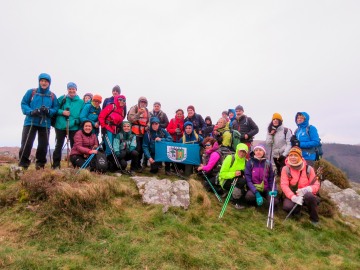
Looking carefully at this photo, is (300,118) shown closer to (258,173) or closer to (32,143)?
(258,173)

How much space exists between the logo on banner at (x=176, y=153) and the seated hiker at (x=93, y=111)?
2.96 m

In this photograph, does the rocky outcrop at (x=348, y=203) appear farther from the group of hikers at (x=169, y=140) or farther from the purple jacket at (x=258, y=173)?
the purple jacket at (x=258, y=173)

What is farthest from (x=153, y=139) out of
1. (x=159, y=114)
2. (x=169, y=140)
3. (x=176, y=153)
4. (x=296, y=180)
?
(x=296, y=180)

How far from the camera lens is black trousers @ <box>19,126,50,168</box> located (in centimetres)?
822

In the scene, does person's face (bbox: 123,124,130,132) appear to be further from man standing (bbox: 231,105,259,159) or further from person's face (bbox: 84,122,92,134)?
man standing (bbox: 231,105,259,159)

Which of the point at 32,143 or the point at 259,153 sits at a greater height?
the point at 32,143

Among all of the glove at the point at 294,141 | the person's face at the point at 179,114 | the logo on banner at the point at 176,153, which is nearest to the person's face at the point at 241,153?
the glove at the point at 294,141

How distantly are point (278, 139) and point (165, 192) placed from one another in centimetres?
491

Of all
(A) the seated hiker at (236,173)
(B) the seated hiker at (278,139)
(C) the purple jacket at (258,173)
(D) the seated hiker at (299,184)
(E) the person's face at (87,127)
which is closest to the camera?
(D) the seated hiker at (299,184)

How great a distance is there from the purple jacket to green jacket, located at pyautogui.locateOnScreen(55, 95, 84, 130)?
20.3 ft

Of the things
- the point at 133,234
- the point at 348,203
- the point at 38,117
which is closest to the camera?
the point at 133,234

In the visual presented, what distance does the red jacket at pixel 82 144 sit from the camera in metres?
8.67

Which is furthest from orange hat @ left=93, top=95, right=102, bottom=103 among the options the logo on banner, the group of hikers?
the logo on banner

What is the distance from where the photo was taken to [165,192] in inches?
302
